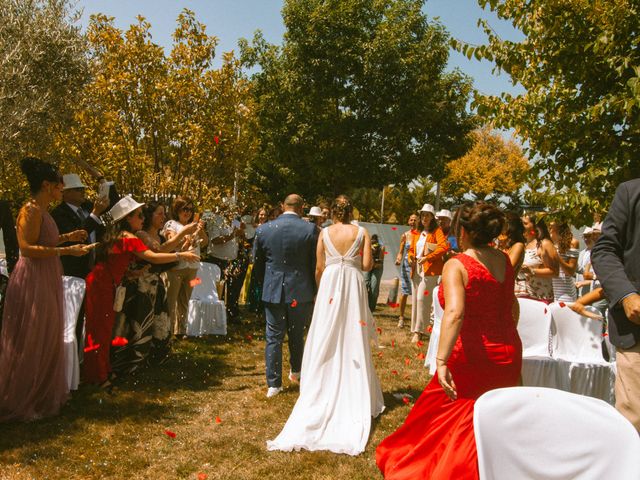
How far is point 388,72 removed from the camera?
19844mm

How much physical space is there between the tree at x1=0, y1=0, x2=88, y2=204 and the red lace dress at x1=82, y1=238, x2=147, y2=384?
5.39 ft

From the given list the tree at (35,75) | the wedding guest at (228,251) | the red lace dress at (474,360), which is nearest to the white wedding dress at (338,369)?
the red lace dress at (474,360)

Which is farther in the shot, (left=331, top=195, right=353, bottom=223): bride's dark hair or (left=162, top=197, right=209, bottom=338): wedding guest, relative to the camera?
(left=162, top=197, right=209, bottom=338): wedding guest

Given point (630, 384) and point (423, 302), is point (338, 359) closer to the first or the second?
point (630, 384)

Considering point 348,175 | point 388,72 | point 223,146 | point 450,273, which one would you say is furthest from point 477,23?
point 348,175

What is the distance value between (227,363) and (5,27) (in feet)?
14.9

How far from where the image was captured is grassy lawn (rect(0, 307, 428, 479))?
394 centimetres

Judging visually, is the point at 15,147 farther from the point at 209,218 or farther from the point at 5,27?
the point at 209,218

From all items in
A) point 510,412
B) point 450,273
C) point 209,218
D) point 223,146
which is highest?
point 223,146

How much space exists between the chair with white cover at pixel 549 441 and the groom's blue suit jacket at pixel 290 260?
12.3ft

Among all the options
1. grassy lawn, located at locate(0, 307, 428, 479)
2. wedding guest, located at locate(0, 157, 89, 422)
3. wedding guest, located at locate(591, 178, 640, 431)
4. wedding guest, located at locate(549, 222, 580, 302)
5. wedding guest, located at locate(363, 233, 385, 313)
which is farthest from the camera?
wedding guest, located at locate(363, 233, 385, 313)

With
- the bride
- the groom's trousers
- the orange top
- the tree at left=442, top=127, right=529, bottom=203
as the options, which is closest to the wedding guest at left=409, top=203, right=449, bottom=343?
the orange top

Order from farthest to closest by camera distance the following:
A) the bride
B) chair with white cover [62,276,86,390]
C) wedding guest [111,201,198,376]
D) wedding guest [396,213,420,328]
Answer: wedding guest [396,213,420,328], wedding guest [111,201,198,376], chair with white cover [62,276,86,390], the bride

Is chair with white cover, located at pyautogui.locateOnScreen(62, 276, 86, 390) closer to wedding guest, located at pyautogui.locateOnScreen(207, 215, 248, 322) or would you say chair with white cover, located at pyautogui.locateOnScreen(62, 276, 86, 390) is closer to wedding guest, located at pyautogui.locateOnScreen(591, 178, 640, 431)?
wedding guest, located at pyautogui.locateOnScreen(207, 215, 248, 322)
